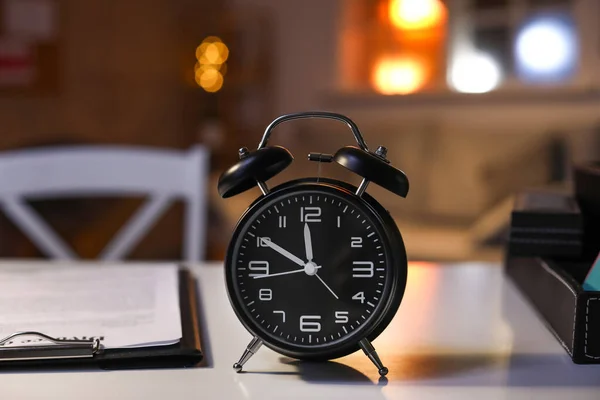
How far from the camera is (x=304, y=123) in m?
4.23

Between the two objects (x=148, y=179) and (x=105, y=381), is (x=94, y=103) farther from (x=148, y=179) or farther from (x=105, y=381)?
(x=105, y=381)

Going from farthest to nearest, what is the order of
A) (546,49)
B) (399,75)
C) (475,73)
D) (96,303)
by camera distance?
1. (399,75)
2. (475,73)
3. (546,49)
4. (96,303)

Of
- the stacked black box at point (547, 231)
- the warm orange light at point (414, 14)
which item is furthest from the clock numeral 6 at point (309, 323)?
the warm orange light at point (414, 14)

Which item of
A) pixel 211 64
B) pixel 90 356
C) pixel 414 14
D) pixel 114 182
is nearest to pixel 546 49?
pixel 414 14

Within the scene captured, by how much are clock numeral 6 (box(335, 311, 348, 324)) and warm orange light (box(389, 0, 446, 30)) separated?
3.93 m

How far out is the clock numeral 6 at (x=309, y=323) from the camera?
64cm

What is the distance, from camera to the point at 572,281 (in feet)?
2.30

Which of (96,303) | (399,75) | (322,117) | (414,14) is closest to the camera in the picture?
(322,117)

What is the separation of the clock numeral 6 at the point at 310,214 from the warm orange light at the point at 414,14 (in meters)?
3.91

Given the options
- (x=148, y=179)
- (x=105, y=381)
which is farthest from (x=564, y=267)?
(x=148, y=179)

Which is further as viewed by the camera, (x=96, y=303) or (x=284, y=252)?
(x=96, y=303)

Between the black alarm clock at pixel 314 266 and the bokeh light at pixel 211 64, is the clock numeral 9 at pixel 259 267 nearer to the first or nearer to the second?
the black alarm clock at pixel 314 266

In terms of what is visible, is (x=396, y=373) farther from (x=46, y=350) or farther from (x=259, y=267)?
(x=46, y=350)

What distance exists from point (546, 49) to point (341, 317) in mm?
3739
